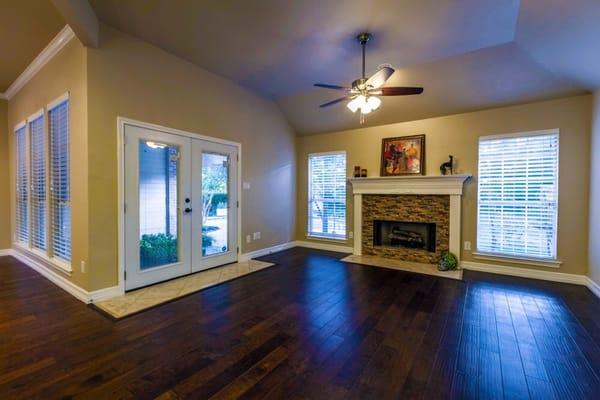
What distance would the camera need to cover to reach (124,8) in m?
2.84

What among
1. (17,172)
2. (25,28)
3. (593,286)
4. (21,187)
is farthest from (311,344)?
(17,172)

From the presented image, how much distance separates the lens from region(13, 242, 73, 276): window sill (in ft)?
10.9

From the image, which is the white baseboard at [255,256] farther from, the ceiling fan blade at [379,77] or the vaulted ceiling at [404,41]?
the ceiling fan blade at [379,77]

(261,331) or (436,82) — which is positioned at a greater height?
(436,82)

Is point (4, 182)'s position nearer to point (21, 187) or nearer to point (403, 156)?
point (21, 187)

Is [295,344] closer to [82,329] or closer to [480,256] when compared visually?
[82,329]

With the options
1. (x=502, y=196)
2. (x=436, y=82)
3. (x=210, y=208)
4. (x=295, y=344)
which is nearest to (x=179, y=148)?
(x=210, y=208)

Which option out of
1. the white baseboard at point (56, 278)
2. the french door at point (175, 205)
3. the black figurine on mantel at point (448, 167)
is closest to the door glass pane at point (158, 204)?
the french door at point (175, 205)

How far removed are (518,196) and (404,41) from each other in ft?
9.63

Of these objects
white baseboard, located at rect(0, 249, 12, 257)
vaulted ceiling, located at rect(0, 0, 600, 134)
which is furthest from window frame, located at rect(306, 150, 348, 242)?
white baseboard, located at rect(0, 249, 12, 257)

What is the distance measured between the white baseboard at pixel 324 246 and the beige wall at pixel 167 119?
0.62m

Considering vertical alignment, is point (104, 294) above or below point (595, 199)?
below

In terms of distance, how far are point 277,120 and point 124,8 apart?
10.3ft

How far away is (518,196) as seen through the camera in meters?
4.11
